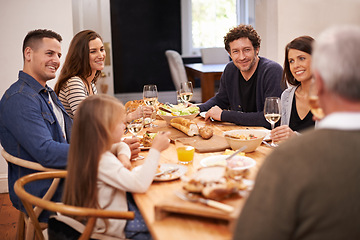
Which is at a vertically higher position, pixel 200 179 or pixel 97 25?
pixel 97 25

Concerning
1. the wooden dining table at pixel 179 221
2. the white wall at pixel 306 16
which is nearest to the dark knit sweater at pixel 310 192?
the wooden dining table at pixel 179 221

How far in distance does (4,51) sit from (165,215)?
115 inches

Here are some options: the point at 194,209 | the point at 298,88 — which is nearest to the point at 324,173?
the point at 194,209

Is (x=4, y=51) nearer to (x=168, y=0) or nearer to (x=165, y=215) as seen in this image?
(x=165, y=215)

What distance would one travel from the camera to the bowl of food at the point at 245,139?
6.38ft

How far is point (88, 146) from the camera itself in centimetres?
152

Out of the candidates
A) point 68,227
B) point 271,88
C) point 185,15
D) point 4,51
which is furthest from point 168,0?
point 68,227

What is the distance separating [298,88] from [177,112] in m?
0.81

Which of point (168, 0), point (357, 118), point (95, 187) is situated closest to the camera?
point (357, 118)

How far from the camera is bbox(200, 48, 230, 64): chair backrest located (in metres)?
7.38

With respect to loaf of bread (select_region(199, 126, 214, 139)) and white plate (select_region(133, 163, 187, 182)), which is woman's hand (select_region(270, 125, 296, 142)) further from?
white plate (select_region(133, 163, 187, 182))

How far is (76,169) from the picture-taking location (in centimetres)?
153

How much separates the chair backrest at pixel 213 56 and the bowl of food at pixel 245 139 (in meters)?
5.38

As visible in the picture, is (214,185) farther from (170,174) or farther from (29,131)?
(29,131)
